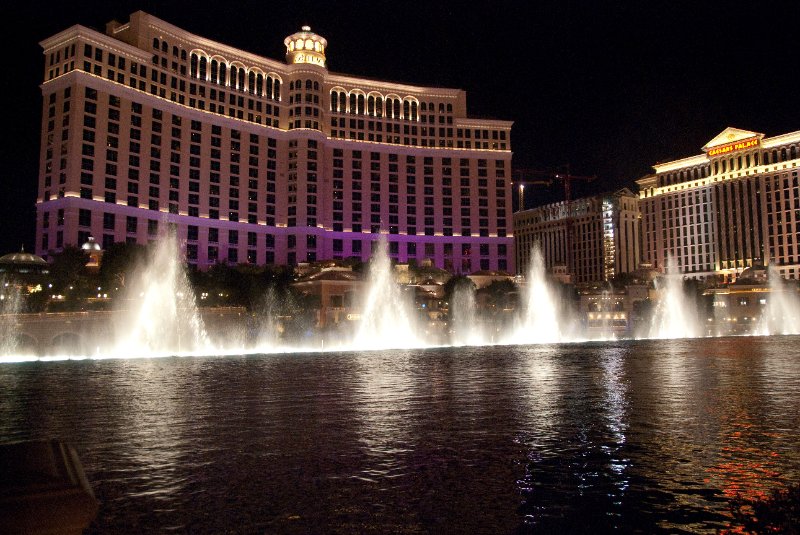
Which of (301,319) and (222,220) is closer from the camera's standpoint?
(301,319)

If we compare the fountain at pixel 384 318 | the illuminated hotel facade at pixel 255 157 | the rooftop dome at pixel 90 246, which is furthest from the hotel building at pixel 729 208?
the rooftop dome at pixel 90 246

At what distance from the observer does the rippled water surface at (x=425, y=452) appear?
7.93m

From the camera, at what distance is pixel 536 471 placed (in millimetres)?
10164

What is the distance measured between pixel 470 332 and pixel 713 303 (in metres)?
63.6

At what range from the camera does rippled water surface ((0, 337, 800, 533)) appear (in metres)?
7.93

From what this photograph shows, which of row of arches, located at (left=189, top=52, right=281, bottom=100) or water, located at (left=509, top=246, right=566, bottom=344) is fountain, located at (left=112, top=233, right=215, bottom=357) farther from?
row of arches, located at (left=189, top=52, right=281, bottom=100)

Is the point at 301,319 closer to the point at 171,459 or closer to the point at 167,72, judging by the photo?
the point at 167,72

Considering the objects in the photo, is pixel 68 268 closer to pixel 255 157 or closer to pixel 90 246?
pixel 90 246

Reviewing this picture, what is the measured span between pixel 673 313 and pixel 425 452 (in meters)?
122

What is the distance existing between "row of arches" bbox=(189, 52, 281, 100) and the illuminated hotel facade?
272 millimetres

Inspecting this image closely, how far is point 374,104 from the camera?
14850cm

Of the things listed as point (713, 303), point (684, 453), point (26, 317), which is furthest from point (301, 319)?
point (713, 303)

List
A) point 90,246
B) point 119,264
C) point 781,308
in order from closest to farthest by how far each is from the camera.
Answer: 1. point 119,264
2. point 90,246
3. point 781,308

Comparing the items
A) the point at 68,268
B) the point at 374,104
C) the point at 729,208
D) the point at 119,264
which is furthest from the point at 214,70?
the point at 729,208
